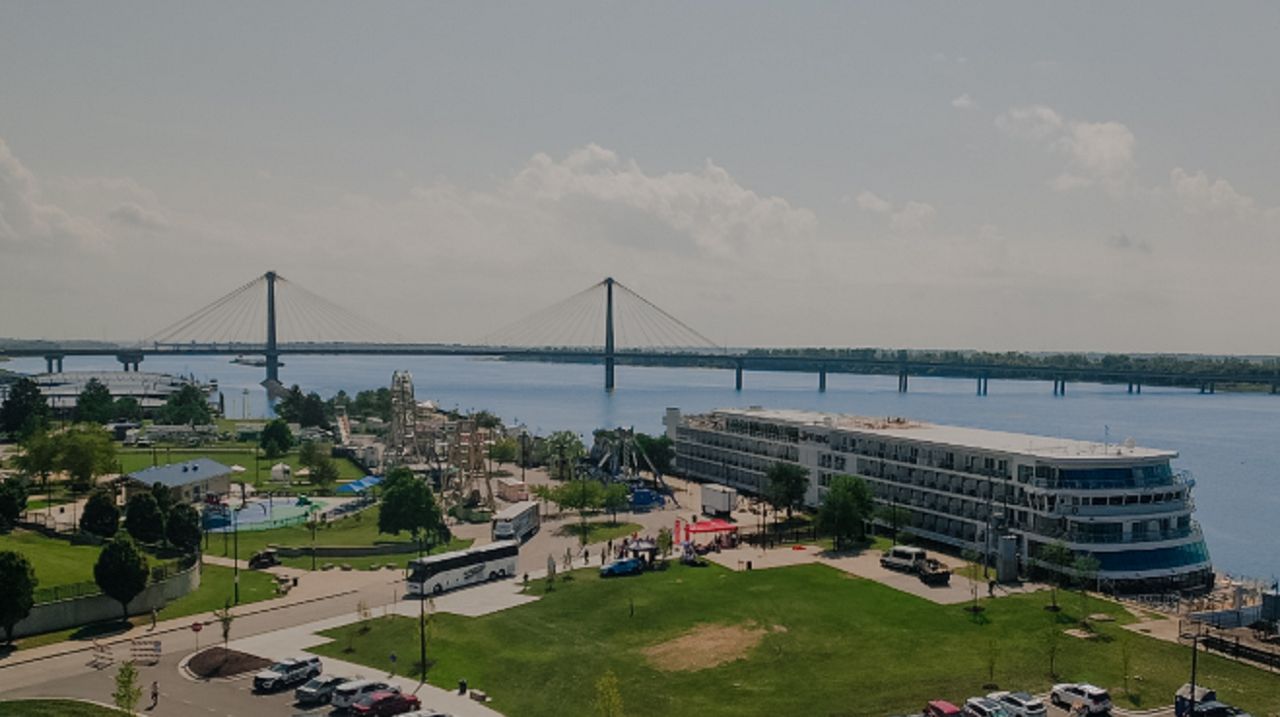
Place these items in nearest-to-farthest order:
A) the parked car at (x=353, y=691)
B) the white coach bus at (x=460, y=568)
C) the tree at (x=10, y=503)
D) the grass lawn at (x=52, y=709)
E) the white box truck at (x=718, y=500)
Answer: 1. the grass lawn at (x=52, y=709)
2. the parked car at (x=353, y=691)
3. the white coach bus at (x=460, y=568)
4. the tree at (x=10, y=503)
5. the white box truck at (x=718, y=500)

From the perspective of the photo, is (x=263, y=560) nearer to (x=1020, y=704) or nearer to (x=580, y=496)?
(x=580, y=496)

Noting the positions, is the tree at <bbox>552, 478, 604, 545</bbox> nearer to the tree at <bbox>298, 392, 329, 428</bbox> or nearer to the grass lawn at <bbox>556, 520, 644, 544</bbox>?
the grass lawn at <bbox>556, 520, 644, 544</bbox>

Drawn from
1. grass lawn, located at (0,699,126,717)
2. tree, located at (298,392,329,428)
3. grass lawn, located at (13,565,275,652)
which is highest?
tree, located at (298,392,329,428)

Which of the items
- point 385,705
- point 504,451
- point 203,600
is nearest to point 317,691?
point 385,705

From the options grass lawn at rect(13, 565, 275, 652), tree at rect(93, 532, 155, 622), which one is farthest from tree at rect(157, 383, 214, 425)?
tree at rect(93, 532, 155, 622)

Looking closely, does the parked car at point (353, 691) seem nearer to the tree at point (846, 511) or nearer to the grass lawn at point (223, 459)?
the tree at point (846, 511)

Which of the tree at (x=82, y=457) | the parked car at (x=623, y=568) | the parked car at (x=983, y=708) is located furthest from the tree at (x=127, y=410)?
the parked car at (x=983, y=708)
